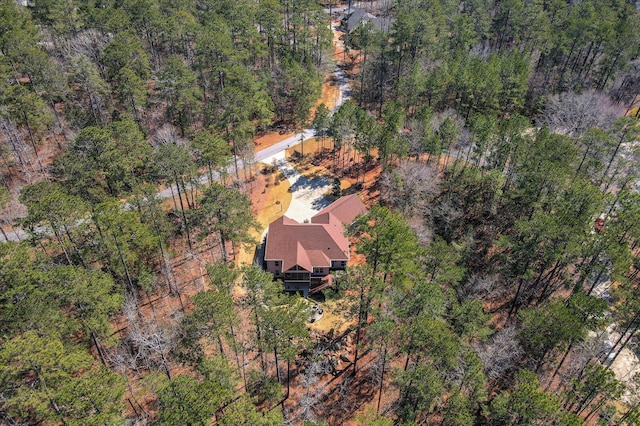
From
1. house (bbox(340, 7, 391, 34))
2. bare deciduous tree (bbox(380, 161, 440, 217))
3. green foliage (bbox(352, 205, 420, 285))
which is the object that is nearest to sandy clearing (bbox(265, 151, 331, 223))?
bare deciduous tree (bbox(380, 161, 440, 217))

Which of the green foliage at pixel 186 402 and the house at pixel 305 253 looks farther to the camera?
the house at pixel 305 253

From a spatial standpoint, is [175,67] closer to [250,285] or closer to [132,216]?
[132,216]

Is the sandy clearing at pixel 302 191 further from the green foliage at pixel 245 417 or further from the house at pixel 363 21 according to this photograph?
the house at pixel 363 21

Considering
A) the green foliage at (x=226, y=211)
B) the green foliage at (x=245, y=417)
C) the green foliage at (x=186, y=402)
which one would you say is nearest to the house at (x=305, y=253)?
the green foliage at (x=226, y=211)

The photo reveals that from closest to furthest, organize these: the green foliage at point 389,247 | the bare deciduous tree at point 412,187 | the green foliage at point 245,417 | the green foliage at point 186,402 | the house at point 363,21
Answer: the green foliage at point 186,402 → the green foliage at point 245,417 → the green foliage at point 389,247 → the bare deciduous tree at point 412,187 → the house at point 363,21

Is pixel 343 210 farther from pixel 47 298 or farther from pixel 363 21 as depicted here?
pixel 363 21

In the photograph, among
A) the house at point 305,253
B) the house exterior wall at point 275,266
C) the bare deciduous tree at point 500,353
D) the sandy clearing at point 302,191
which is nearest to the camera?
the bare deciduous tree at point 500,353

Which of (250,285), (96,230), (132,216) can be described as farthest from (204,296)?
(96,230)

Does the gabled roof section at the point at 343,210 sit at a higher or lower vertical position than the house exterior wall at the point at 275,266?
higher
